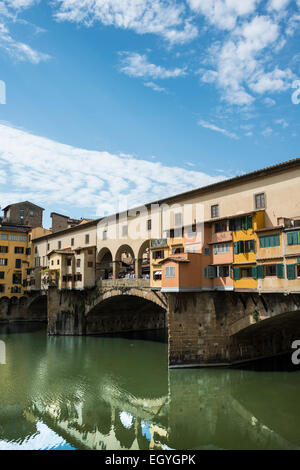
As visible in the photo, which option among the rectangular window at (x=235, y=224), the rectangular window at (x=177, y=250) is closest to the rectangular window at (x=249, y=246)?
the rectangular window at (x=235, y=224)

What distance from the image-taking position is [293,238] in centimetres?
2103

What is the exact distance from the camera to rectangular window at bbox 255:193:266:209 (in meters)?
24.5

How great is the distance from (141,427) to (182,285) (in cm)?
1030

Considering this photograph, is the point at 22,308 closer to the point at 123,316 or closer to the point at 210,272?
the point at 123,316

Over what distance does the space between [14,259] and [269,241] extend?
50.5 m

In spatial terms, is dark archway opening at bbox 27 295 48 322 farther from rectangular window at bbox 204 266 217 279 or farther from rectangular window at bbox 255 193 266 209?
rectangular window at bbox 255 193 266 209

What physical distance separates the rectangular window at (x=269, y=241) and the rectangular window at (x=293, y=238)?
74 centimetres

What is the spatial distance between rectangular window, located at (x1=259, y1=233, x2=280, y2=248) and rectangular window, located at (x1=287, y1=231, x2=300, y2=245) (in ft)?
2.42

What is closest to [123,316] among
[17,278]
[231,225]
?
[17,278]

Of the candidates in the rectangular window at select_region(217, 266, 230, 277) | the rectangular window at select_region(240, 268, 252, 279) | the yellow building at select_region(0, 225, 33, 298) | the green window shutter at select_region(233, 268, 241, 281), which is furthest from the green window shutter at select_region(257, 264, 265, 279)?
the yellow building at select_region(0, 225, 33, 298)

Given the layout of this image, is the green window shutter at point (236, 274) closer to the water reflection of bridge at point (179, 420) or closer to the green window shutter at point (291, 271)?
the green window shutter at point (291, 271)

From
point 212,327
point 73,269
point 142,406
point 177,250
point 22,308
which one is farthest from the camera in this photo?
point 22,308
